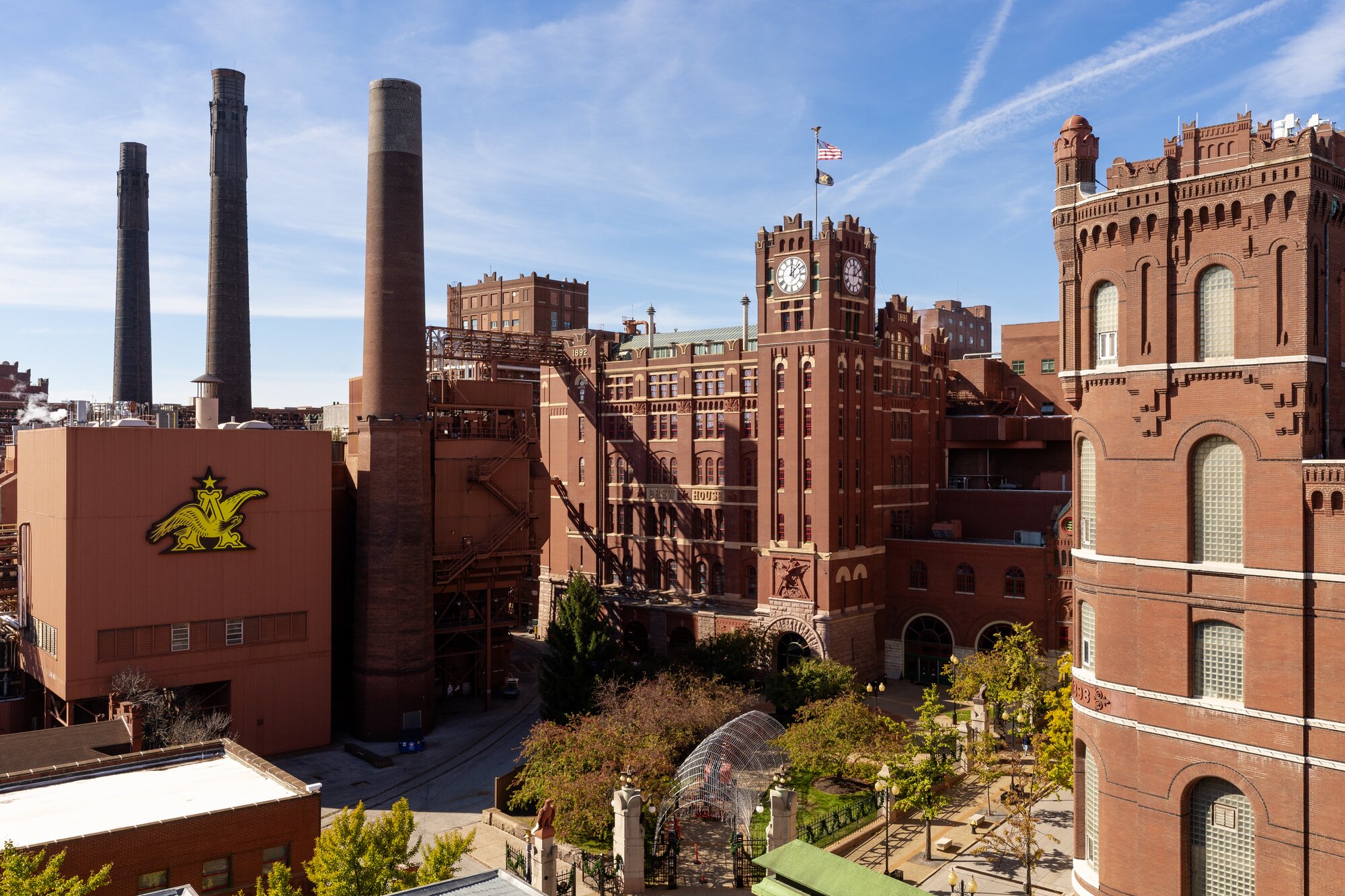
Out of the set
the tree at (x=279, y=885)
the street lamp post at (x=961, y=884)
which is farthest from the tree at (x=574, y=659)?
the tree at (x=279, y=885)

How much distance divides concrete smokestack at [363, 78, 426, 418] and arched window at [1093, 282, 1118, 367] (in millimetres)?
39411

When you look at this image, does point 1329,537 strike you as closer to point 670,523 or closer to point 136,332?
point 670,523

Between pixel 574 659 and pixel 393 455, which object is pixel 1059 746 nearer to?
pixel 574 659

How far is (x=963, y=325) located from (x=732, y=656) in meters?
121

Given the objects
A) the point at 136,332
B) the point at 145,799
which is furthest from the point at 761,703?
the point at 136,332

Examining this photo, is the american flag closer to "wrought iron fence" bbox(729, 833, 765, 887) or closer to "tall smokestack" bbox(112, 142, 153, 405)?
"wrought iron fence" bbox(729, 833, 765, 887)

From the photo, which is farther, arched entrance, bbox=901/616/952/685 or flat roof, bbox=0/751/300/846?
arched entrance, bbox=901/616/952/685

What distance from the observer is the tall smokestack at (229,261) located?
8250cm

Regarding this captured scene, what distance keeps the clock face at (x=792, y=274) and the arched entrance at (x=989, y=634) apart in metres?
23.8

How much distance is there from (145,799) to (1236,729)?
3061 cm

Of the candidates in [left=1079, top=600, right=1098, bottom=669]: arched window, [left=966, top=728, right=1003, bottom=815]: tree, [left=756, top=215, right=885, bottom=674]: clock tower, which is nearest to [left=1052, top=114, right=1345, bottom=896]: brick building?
[left=1079, top=600, right=1098, bottom=669]: arched window

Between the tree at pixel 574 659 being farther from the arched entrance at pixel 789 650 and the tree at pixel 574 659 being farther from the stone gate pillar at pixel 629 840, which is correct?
the stone gate pillar at pixel 629 840

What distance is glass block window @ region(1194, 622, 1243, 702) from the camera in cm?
2519

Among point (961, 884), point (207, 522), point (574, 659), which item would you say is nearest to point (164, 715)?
point (207, 522)
